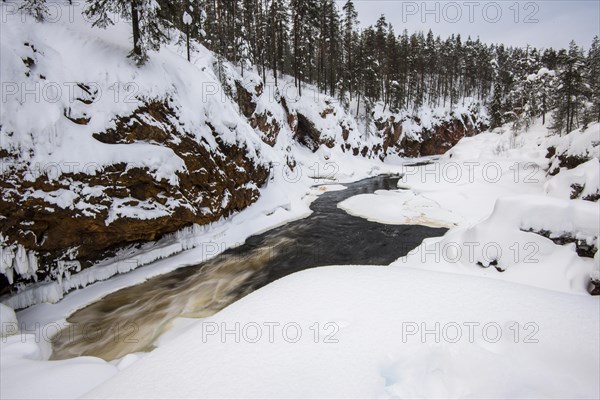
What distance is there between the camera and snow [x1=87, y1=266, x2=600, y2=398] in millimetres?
3062

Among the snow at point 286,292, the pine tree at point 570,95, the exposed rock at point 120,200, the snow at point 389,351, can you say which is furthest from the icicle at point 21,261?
the pine tree at point 570,95

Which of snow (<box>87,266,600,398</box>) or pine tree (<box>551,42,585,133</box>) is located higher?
pine tree (<box>551,42,585,133</box>)

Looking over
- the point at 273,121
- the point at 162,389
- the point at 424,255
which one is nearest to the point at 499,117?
the point at 273,121

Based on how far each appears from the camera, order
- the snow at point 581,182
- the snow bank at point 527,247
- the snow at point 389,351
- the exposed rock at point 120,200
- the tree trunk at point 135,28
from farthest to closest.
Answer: the tree trunk at point 135,28 → the snow at point 581,182 → the exposed rock at point 120,200 → the snow bank at point 527,247 → the snow at point 389,351

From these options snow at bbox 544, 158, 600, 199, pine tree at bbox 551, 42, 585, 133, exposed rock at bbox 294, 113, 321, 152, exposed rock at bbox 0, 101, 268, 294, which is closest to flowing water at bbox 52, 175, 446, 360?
exposed rock at bbox 0, 101, 268, 294

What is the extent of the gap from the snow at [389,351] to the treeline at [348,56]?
1208 centimetres

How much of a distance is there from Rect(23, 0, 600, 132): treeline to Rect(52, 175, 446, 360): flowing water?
9.34 meters

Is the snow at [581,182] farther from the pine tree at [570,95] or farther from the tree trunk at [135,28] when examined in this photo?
the pine tree at [570,95]

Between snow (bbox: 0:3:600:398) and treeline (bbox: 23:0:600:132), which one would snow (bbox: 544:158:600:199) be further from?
treeline (bbox: 23:0:600:132)

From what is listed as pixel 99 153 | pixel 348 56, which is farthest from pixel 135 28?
pixel 348 56

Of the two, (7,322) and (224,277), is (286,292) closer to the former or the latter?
(224,277)

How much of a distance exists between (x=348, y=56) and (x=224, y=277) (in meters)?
44.5

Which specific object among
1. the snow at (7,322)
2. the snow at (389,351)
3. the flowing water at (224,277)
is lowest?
the flowing water at (224,277)

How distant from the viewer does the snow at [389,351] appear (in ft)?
10.0
